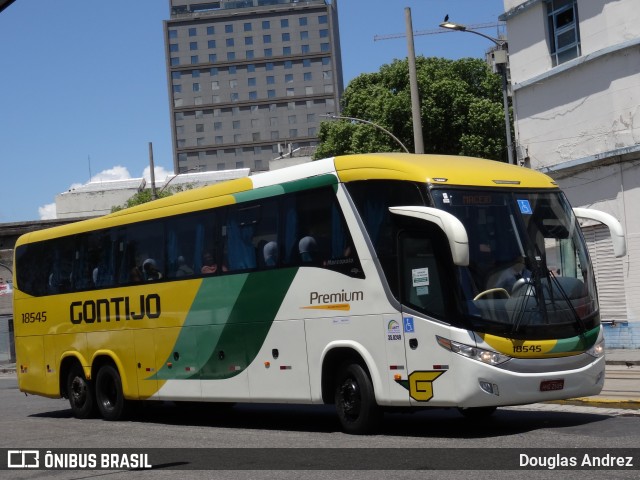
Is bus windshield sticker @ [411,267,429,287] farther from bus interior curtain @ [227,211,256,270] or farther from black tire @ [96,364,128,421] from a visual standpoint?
black tire @ [96,364,128,421]

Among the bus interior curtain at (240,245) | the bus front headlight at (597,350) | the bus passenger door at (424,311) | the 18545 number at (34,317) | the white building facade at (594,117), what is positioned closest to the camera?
the bus passenger door at (424,311)

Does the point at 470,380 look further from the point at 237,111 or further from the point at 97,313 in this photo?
the point at 237,111

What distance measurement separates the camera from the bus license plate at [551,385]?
441 inches

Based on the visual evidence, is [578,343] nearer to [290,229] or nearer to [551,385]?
[551,385]

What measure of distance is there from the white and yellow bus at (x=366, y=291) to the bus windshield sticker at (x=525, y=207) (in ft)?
0.06

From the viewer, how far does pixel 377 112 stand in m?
56.7

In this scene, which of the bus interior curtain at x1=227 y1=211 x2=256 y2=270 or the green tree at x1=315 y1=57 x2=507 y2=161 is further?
the green tree at x1=315 y1=57 x2=507 y2=161

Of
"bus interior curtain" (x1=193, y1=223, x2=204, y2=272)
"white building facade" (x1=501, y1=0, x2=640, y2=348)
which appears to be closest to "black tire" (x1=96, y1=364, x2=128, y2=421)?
"bus interior curtain" (x1=193, y1=223, x2=204, y2=272)

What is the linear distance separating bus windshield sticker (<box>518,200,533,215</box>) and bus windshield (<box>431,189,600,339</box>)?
14 millimetres

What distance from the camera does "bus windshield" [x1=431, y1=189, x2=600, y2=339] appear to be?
11.1m

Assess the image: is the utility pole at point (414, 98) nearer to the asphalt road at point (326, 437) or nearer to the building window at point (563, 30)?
the building window at point (563, 30)

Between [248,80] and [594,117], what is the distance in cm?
12675

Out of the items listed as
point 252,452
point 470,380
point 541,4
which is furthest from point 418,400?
point 541,4

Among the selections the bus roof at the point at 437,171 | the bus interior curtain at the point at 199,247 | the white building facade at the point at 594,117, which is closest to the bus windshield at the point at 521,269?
the bus roof at the point at 437,171
